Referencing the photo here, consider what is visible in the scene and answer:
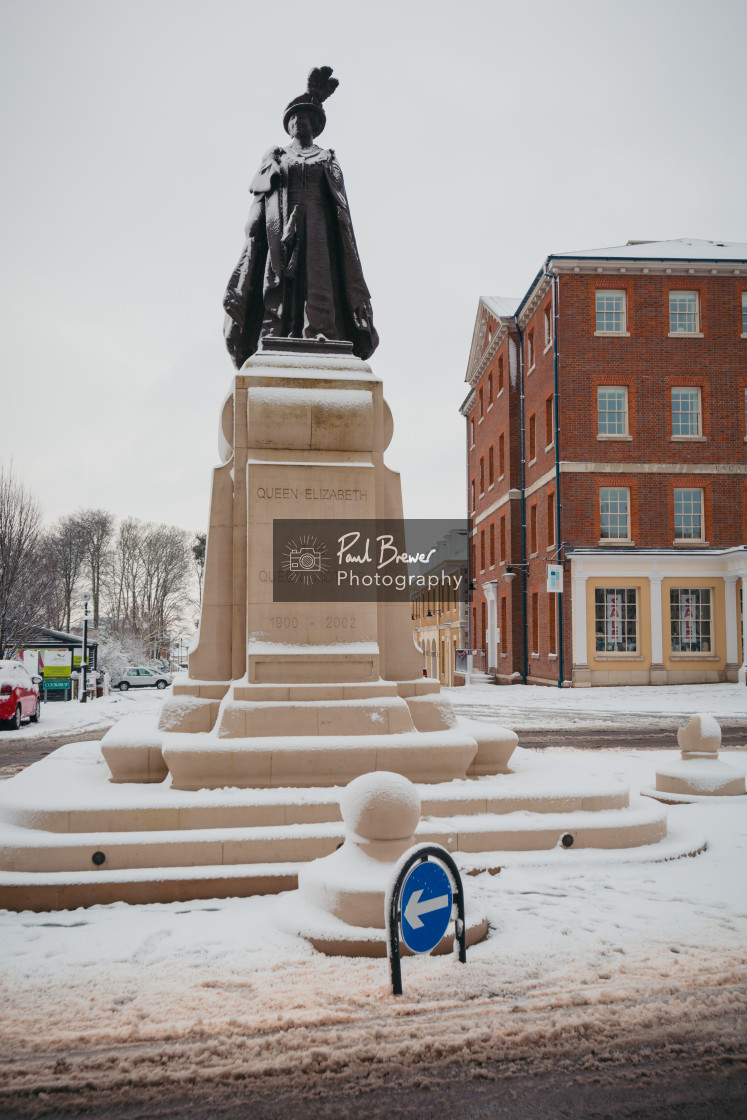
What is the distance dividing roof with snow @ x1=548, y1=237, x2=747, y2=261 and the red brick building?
11 centimetres

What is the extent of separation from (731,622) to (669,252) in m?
14.6

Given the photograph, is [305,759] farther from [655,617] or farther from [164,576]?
[164,576]

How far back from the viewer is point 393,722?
7.01 m

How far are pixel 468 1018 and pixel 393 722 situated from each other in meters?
3.46

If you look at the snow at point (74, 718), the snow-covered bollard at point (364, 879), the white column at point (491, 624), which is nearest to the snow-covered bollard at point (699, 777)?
the snow-covered bollard at point (364, 879)

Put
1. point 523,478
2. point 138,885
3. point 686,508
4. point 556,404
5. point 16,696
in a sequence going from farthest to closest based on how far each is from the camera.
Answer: point 523,478
point 686,508
point 556,404
point 16,696
point 138,885

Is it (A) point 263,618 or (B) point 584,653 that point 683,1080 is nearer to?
(A) point 263,618

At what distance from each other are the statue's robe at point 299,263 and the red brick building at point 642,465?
70.2 feet

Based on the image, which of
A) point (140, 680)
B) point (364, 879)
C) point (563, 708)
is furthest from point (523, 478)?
point (364, 879)

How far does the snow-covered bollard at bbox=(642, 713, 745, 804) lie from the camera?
8.70 meters

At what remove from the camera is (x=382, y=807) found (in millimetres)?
4426

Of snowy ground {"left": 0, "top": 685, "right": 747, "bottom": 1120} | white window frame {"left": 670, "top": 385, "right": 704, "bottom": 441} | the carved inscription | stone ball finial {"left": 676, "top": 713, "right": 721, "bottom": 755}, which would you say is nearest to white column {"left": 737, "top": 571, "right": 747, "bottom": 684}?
white window frame {"left": 670, "top": 385, "right": 704, "bottom": 441}

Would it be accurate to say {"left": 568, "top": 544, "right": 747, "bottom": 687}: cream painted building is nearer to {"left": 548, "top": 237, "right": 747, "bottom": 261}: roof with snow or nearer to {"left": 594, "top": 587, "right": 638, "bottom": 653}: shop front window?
{"left": 594, "top": 587, "right": 638, "bottom": 653}: shop front window

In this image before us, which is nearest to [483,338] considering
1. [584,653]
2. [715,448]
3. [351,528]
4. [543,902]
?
[715,448]
